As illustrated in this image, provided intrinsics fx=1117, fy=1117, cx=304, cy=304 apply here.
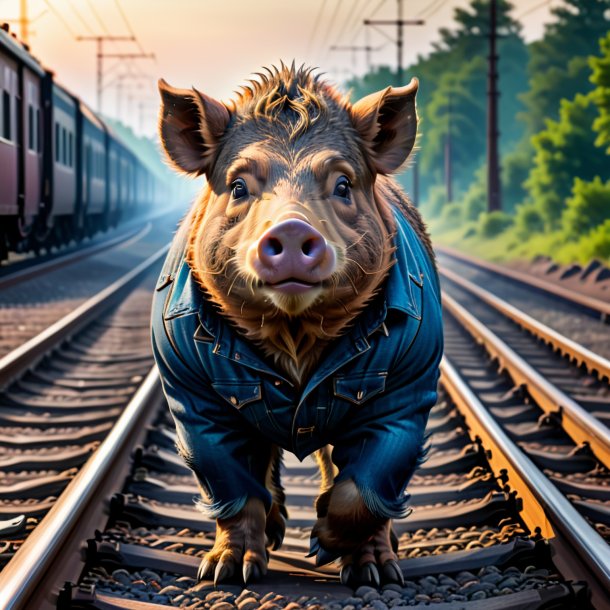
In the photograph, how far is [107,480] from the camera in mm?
5168

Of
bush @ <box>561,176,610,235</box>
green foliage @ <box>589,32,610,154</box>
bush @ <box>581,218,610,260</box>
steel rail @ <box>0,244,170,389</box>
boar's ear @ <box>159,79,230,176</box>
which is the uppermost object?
green foliage @ <box>589,32,610,154</box>

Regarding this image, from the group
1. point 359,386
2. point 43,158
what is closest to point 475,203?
point 43,158

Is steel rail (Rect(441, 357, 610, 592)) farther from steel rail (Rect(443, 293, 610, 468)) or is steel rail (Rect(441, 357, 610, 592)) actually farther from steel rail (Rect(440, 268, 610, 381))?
steel rail (Rect(440, 268, 610, 381))

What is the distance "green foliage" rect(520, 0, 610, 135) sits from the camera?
140ft

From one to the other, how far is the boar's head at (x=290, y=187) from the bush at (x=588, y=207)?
21.0m

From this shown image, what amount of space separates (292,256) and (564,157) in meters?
27.0

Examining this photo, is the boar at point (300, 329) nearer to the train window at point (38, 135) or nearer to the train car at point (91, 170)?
the train window at point (38, 135)

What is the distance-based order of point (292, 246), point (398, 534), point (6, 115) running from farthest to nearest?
point (6, 115) < point (398, 534) < point (292, 246)

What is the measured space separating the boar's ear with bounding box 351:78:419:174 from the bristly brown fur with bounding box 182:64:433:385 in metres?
0.04

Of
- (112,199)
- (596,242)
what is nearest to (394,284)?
(596,242)

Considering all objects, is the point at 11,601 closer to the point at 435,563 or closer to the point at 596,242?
the point at 435,563

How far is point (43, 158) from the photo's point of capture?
18219 mm

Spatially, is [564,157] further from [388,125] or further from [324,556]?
[324,556]

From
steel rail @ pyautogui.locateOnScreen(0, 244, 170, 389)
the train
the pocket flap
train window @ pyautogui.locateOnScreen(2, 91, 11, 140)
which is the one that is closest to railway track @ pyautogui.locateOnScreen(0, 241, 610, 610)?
the pocket flap
